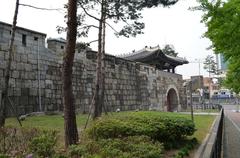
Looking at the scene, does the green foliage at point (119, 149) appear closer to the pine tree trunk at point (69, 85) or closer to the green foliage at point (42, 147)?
the green foliage at point (42, 147)

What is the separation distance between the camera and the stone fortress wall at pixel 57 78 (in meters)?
16.9

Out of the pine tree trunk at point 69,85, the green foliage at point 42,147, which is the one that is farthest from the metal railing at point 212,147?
the pine tree trunk at point 69,85

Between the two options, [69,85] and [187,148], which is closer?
[69,85]

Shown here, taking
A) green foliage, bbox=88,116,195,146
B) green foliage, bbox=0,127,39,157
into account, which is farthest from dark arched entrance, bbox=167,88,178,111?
green foliage, bbox=0,127,39,157

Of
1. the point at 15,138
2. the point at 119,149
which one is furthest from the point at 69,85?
the point at 119,149

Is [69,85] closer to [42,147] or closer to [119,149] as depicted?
[119,149]

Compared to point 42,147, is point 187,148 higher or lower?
lower

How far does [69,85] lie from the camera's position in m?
8.56

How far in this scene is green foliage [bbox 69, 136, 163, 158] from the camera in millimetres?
5766

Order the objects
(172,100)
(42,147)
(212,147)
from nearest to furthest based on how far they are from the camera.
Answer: (42,147)
(212,147)
(172,100)

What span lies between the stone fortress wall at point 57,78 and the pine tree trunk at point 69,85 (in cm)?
830

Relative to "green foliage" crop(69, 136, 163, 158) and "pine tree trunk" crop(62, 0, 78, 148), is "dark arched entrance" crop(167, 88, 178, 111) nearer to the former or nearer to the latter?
"pine tree trunk" crop(62, 0, 78, 148)

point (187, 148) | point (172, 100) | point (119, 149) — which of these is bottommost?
point (187, 148)

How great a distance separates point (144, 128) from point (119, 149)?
98.1 inches
